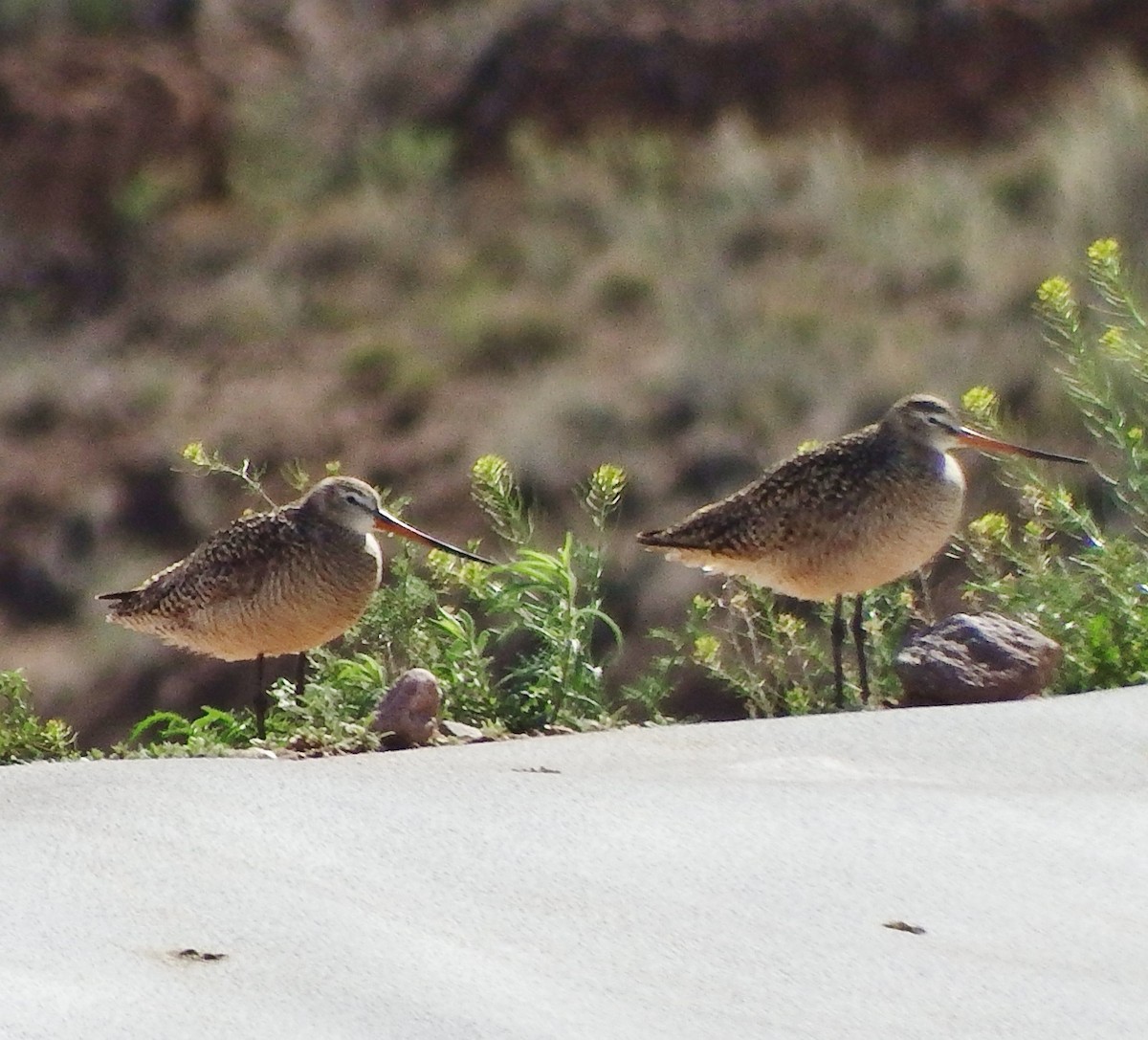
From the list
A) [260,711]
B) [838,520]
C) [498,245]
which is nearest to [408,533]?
[260,711]

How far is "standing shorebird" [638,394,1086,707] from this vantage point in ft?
24.7

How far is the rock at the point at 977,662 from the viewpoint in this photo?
265 inches

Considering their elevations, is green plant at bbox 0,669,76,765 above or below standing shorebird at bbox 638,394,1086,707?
below

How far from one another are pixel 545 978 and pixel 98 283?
72.8ft

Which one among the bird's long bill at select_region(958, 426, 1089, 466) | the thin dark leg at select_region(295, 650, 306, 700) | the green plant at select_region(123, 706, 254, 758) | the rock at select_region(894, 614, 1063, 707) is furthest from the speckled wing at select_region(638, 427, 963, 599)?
the green plant at select_region(123, 706, 254, 758)

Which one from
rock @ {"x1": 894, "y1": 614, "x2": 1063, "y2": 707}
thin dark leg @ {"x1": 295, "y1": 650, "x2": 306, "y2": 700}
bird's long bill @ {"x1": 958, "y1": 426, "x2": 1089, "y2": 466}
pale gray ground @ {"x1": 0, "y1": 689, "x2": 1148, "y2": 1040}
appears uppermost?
bird's long bill @ {"x1": 958, "y1": 426, "x2": 1089, "y2": 466}

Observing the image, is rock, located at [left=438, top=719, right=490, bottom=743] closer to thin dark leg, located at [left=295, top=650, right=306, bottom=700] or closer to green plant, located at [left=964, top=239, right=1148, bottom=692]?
thin dark leg, located at [left=295, top=650, right=306, bottom=700]

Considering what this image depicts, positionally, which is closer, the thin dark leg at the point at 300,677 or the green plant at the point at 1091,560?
the green plant at the point at 1091,560

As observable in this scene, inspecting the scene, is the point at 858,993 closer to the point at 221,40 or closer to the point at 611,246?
the point at 611,246

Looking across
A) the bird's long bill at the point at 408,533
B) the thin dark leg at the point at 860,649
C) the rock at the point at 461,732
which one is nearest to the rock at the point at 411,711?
the rock at the point at 461,732

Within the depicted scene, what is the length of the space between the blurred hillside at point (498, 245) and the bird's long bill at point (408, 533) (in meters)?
6.76

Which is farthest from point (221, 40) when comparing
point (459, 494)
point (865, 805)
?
point (865, 805)

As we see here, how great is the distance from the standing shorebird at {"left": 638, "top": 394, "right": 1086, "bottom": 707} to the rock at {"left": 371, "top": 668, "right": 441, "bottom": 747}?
4.69ft

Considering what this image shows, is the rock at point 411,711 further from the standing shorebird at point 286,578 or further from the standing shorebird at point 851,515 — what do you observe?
the standing shorebird at point 851,515
